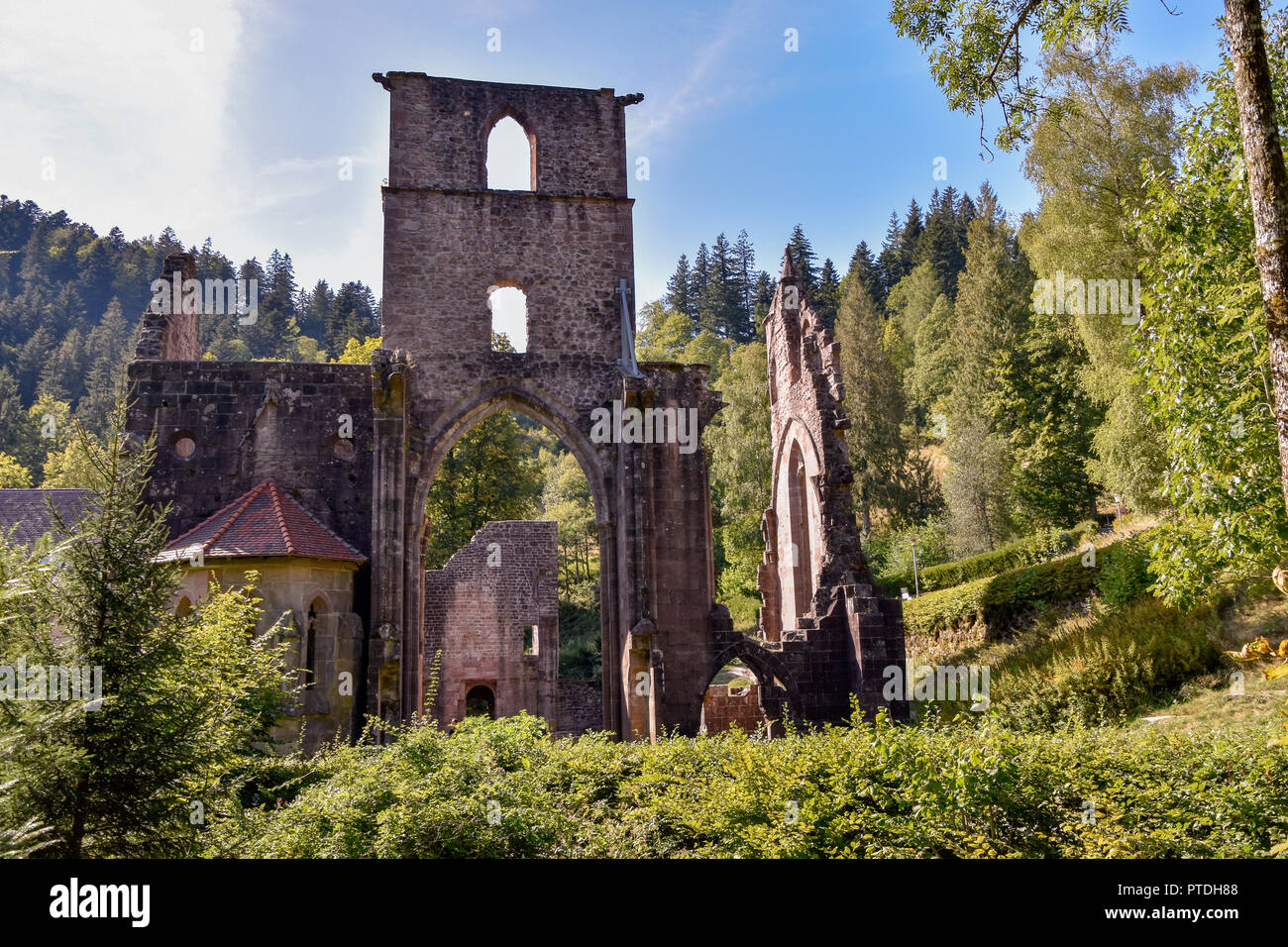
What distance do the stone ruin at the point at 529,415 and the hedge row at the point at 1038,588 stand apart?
371 centimetres

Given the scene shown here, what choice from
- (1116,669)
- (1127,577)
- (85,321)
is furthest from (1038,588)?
(85,321)

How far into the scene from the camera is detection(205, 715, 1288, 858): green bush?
236 inches

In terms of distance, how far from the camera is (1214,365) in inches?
347

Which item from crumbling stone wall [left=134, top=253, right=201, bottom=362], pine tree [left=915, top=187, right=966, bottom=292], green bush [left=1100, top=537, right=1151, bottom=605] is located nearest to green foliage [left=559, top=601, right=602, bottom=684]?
crumbling stone wall [left=134, top=253, right=201, bottom=362]

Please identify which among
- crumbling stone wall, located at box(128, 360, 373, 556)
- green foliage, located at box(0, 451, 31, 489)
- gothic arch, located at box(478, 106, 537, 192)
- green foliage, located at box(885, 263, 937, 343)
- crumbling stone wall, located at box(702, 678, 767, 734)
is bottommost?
crumbling stone wall, located at box(702, 678, 767, 734)

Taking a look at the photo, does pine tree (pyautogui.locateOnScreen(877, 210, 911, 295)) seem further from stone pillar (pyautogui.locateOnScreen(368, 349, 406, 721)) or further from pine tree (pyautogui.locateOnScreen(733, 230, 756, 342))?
stone pillar (pyautogui.locateOnScreen(368, 349, 406, 721))

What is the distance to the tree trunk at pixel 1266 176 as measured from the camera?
5.70m

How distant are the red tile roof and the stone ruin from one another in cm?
21

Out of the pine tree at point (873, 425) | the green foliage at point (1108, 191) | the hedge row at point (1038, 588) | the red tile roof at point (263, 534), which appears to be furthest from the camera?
the pine tree at point (873, 425)

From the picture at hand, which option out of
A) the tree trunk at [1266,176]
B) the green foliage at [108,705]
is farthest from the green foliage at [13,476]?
the tree trunk at [1266,176]

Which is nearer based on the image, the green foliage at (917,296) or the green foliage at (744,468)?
the green foliage at (744,468)

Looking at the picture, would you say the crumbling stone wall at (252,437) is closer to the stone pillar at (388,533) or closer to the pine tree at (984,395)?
the stone pillar at (388,533)

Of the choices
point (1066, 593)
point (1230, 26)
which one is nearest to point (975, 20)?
point (1230, 26)
